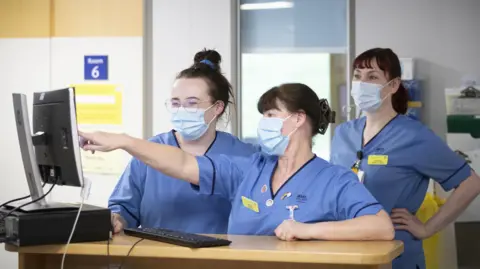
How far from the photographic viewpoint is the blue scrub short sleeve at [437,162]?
8.57ft

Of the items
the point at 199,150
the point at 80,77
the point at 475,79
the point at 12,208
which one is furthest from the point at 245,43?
the point at 12,208

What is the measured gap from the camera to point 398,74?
109 inches

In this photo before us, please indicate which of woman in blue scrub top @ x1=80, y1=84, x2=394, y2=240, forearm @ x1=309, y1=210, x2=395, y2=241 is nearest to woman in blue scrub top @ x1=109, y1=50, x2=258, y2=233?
woman in blue scrub top @ x1=80, y1=84, x2=394, y2=240

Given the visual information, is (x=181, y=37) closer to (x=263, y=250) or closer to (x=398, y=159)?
(x=398, y=159)

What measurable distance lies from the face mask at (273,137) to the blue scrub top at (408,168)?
0.58 meters

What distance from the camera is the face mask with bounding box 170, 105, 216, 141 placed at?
2475 mm

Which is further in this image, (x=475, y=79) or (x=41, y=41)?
(x=41, y=41)

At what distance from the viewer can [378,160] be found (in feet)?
8.68

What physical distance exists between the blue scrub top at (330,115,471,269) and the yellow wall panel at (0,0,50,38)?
103 inches

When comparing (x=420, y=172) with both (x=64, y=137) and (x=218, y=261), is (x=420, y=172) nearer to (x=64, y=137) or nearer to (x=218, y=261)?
(x=218, y=261)

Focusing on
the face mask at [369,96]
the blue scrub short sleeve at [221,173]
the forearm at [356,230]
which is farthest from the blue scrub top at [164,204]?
the face mask at [369,96]

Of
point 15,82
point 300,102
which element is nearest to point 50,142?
point 300,102

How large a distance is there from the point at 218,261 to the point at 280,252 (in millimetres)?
320

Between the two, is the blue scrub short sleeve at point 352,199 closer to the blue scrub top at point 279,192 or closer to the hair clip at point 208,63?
the blue scrub top at point 279,192
